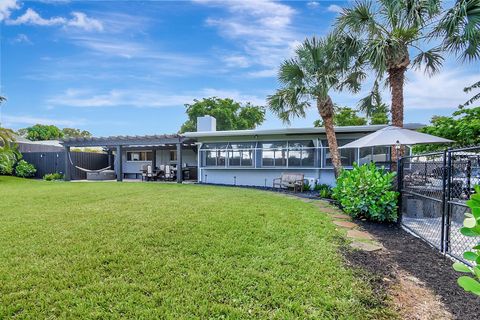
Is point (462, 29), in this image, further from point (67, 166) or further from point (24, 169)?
point (24, 169)

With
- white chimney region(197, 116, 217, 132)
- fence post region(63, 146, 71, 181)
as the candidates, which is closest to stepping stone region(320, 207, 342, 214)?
white chimney region(197, 116, 217, 132)

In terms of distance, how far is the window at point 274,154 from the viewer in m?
14.2

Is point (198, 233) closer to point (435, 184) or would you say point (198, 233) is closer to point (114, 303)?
point (114, 303)

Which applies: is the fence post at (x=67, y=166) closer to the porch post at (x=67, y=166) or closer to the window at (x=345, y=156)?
the porch post at (x=67, y=166)

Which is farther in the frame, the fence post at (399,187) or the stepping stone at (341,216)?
the stepping stone at (341,216)

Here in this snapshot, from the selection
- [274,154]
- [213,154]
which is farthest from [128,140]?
[274,154]

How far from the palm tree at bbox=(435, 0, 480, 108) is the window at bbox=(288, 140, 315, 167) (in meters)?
6.60

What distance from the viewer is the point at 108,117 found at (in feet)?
80.0

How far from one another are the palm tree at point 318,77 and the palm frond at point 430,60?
1916mm

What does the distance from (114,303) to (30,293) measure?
0.94 metres

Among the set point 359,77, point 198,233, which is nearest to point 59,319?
point 198,233

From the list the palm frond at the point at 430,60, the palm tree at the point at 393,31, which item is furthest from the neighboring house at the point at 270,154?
the palm tree at the point at 393,31

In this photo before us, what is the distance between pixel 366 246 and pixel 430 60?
888cm

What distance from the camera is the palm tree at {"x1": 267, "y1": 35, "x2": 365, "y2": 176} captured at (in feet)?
33.6
